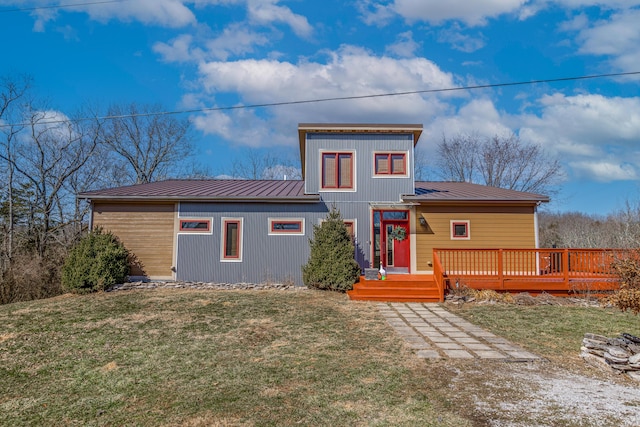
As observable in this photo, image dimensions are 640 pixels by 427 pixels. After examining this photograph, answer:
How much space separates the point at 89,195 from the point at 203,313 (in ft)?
21.5

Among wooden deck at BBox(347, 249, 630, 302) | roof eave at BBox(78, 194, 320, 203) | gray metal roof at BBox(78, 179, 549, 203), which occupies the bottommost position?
wooden deck at BBox(347, 249, 630, 302)

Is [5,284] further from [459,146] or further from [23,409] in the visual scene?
[459,146]

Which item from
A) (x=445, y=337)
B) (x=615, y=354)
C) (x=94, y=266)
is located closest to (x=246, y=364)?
(x=445, y=337)

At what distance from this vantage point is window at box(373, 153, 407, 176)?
1255 cm

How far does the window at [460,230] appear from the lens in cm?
1220

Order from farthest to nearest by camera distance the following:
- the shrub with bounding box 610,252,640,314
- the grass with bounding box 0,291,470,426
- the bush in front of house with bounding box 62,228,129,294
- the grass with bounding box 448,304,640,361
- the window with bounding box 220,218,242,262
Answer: the window with bounding box 220,218,242,262, the bush in front of house with bounding box 62,228,129,294, the grass with bounding box 448,304,640,361, the shrub with bounding box 610,252,640,314, the grass with bounding box 0,291,470,426

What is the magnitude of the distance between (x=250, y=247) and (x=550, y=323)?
8.46 m

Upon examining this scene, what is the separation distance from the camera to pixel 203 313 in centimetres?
827

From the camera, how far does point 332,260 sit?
11.0m

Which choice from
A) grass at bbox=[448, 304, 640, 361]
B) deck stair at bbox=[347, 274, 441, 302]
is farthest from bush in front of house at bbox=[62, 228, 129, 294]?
grass at bbox=[448, 304, 640, 361]

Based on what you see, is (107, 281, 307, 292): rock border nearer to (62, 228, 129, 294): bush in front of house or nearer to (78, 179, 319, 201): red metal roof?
(62, 228, 129, 294): bush in front of house

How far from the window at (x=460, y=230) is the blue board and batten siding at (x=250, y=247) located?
4295 mm

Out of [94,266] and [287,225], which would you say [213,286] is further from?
[94,266]

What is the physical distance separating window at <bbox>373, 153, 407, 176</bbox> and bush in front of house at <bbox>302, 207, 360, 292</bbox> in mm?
2530
